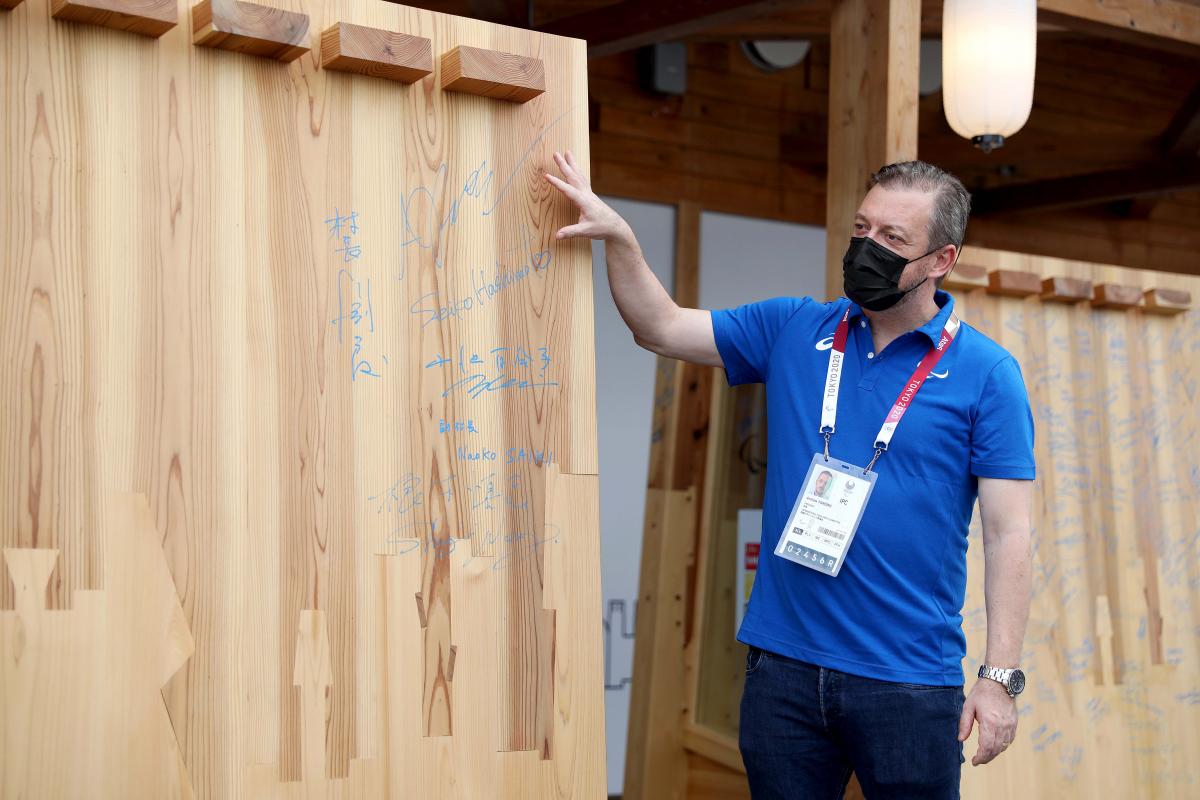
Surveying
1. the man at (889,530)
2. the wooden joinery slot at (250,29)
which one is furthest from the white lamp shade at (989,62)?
the wooden joinery slot at (250,29)

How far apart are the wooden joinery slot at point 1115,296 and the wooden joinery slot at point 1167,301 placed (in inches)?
1.9

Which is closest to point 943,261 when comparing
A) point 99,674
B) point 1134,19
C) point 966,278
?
point 966,278

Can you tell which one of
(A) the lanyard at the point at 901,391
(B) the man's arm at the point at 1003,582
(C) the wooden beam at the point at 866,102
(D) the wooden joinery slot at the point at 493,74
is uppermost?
(C) the wooden beam at the point at 866,102

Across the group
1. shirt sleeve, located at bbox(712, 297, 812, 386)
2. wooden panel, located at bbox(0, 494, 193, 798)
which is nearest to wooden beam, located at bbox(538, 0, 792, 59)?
shirt sleeve, located at bbox(712, 297, 812, 386)

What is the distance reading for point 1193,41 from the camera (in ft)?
12.8

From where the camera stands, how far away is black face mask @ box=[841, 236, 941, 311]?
223 cm

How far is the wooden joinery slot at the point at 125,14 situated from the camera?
1811 millimetres

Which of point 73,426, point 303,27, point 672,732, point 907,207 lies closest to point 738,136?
point 672,732

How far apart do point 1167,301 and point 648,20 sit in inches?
69.9

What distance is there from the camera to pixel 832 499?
2184 millimetres

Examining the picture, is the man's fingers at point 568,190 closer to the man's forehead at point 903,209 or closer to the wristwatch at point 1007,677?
the man's forehead at point 903,209

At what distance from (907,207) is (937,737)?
902 mm

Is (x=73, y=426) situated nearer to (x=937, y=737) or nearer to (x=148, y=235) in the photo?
(x=148, y=235)

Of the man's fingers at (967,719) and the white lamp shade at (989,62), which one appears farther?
the white lamp shade at (989,62)
